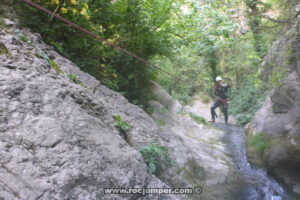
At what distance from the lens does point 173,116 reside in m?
7.89

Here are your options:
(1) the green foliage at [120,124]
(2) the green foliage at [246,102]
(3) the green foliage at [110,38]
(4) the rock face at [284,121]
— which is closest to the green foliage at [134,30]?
(3) the green foliage at [110,38]

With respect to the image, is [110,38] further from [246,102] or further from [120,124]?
[246,102]

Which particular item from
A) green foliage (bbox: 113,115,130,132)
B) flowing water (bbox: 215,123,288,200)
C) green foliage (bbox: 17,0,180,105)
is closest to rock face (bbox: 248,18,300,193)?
flowing water (bbox: 215,123,288,200)

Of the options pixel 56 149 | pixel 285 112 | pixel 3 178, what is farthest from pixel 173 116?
pixel 3 178

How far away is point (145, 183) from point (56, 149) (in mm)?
985

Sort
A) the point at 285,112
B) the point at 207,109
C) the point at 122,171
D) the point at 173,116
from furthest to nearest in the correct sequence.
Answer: the point at 207,109 → the point at 173,116 → the point at 285,112 → the point at 122,171

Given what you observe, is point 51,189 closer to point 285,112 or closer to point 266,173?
point 266,173

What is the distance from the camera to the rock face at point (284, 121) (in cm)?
530

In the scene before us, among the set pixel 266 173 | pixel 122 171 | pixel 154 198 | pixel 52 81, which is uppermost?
pixel 52 81

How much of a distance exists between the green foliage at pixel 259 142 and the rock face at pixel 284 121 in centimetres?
4

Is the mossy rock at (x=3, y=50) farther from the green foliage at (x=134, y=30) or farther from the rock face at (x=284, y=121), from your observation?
the rock face at (x=284, y=121)

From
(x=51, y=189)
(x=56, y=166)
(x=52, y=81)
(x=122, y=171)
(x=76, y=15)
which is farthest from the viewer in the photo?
(x=76, y=15)

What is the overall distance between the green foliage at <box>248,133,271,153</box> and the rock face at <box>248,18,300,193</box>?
0.04m

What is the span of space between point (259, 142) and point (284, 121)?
0.90 m
